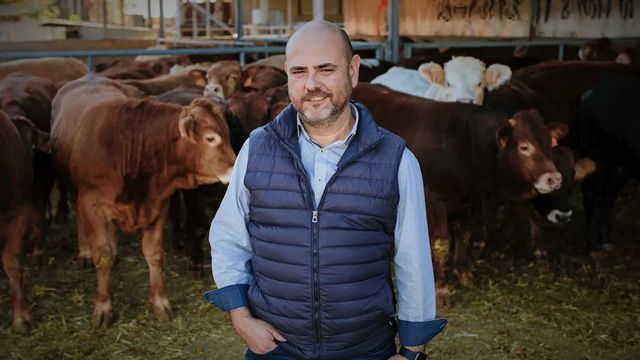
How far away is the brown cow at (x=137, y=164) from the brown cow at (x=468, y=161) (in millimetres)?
1507

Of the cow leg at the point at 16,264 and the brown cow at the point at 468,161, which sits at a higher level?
the brown cow at the point at 468,161

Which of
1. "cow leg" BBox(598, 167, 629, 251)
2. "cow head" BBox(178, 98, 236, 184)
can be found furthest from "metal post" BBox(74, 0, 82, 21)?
"cow head" BBox(178, 98, 236, 184)

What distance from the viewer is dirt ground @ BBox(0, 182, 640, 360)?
15.5 ft

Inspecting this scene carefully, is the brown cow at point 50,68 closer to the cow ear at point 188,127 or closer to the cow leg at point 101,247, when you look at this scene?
the cow leg at point 101,247

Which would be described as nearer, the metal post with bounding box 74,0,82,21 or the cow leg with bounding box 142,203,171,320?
the cow leg with bounding box 142,203,171,320

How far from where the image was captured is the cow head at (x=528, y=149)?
5305 millimetres

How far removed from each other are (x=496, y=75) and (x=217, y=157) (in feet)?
12.0

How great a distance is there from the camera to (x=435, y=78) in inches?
302

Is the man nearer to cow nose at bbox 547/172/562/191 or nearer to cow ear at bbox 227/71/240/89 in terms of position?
cow nose at bbox 547/172/562/191

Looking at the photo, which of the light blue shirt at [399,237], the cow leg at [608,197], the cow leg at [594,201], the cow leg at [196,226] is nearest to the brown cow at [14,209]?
the cow leg at [196,226]

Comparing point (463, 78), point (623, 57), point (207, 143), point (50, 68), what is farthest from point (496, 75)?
point (50, 68)

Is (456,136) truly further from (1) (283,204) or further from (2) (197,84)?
(2) (197,84)

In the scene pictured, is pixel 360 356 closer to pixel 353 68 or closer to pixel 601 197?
pixel 353 68

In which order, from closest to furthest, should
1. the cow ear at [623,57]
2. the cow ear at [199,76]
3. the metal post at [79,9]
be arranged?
the cow ear at [199,76] < the cow ear at [623,57] < the metal post at [79,9]
